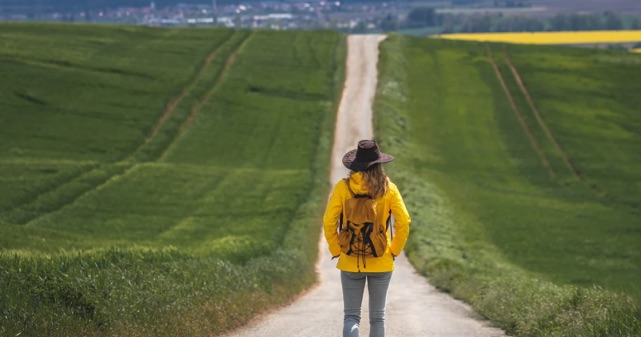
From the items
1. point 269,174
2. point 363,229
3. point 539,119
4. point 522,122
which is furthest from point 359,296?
point 539,119

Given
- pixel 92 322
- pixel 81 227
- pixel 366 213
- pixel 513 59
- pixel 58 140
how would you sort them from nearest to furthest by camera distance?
pixel 366 213 → pixel 92 322 → pixel 81 227 → pixel 58 140 → pixel 513 59

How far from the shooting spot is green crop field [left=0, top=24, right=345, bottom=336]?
1526cm

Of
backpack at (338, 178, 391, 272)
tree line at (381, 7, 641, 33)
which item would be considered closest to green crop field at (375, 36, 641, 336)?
backpack at (338, 178, 391, 272)

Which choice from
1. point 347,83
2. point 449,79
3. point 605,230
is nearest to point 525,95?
point 449,79

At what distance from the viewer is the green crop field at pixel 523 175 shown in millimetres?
18969

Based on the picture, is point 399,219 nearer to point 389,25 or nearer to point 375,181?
point 375,181

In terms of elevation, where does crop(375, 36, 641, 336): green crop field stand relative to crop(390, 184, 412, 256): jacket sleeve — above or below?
below

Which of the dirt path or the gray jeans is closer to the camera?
the gray jeans

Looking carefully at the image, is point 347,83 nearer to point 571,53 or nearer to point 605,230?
point 571,53

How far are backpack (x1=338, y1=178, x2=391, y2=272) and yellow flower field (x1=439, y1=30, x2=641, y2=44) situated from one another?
11078 centimetres

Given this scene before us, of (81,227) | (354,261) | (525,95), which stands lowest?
(525,95)

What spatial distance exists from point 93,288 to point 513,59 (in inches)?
3075

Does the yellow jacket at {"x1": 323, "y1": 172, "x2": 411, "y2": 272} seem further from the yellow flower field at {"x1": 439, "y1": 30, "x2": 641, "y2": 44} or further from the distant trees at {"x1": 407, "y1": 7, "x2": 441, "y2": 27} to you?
the distant trees at {"x1": 407, "y1": 7, "x2": 441, "y2": 27}

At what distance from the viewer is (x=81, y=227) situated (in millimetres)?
36500
